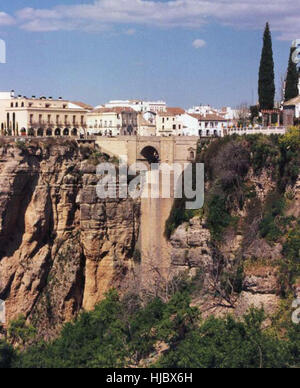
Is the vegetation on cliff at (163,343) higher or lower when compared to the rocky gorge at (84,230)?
A: lower

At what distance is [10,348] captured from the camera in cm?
2595

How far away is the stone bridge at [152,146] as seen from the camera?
122 feet

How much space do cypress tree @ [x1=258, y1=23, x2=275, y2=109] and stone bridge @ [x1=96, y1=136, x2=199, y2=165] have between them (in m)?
3.32

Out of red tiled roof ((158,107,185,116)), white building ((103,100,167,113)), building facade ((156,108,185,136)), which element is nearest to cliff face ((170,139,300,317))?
building facade ((156,108,185,136))

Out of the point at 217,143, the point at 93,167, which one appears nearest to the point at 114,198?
the point at 93,167

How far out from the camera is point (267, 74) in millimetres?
35719

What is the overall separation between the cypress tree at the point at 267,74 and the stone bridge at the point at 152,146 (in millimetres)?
3320

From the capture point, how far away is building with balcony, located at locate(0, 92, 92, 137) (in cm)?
4084

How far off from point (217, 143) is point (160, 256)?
5071 mm

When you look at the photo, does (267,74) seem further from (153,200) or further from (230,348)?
(230,348)

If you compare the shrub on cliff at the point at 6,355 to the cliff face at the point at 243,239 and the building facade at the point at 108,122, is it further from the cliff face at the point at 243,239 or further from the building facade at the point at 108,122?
the building facade at the point at 108,122

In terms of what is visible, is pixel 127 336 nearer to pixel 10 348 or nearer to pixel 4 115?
pixel 10 348

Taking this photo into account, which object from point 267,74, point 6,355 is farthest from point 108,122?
point 6,355

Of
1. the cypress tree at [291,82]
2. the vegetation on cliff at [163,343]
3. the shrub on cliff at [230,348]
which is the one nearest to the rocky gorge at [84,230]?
the vegetation on cliff at [163,343]
